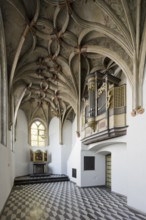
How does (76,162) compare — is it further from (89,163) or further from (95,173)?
(95,173)

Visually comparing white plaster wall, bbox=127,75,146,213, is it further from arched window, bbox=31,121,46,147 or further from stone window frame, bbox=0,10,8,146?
arched window, bbox=31,121,46,147

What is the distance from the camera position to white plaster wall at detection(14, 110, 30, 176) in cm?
1504

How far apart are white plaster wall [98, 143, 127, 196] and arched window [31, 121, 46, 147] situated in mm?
8395

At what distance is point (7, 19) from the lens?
697cm

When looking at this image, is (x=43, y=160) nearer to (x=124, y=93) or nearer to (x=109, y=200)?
(x=109, y=200)

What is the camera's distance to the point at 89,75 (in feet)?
31.3

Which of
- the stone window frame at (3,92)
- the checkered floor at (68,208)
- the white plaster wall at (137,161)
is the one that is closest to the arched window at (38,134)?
the checkered floor at (68,208)

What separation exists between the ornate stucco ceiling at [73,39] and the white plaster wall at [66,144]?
17.0 ft

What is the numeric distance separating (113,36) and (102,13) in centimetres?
94

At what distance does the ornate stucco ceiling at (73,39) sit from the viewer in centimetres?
636

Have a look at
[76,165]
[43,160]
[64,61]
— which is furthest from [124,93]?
[43,160]

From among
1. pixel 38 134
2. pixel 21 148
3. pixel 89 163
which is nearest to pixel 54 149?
pixel 38 134

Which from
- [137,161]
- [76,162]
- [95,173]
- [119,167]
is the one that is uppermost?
[137,161]

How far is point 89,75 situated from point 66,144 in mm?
8729
